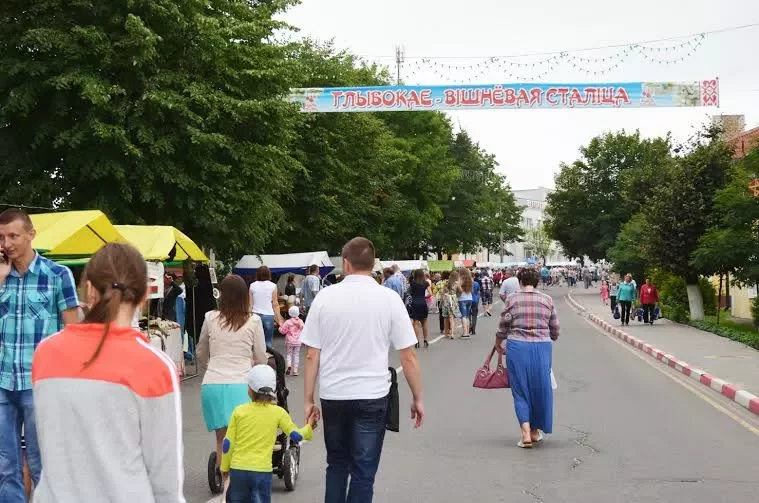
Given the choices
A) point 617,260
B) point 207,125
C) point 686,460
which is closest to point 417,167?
point 617,260

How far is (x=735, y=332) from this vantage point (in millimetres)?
27297

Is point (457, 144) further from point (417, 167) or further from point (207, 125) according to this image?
point (207, 125)

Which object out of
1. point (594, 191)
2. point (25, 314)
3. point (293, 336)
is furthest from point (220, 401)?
point (594, 191)

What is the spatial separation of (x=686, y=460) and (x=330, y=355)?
464 centimetres

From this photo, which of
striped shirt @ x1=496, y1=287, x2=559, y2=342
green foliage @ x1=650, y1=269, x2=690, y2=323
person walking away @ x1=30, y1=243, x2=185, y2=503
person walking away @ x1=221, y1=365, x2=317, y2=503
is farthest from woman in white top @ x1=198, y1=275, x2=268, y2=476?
green foliage @ x1=650, y1=269, x2=690, y2=323

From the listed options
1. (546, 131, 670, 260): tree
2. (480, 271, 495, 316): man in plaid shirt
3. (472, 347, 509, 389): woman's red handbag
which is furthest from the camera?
(546, 131, 670, 260): tree

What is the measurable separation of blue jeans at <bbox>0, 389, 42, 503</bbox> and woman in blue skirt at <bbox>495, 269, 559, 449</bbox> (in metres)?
5.35

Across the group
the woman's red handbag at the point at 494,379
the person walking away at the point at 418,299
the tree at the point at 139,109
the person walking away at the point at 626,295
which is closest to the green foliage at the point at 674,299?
the person walking away at the point at 626,295

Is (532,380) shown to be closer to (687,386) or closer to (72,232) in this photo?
(72,232)

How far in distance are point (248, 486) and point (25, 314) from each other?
1659mm

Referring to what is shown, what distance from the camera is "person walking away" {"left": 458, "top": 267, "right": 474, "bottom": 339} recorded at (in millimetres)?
27906

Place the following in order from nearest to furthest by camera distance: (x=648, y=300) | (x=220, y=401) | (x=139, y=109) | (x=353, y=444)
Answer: (x=353, y=444) → (x=220, y=401) → (x=139, y=109) → (x=648, y=300)

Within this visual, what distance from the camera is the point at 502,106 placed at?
81.6ft

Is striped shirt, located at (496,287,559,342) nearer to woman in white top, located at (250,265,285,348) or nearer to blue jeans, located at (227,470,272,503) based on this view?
blue jeans, located at (227,470,272,503)
